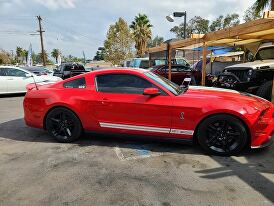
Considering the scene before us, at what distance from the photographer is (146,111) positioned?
4301mm

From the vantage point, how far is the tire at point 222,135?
13.1 feet

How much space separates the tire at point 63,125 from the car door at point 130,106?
1.62 ft

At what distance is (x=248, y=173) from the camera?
11.6 ft

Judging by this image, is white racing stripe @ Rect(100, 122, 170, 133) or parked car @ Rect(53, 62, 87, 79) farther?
parked car @ Rect(53, 62, 87, 79)

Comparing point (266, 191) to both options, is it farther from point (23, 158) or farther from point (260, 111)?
point (23, 158)

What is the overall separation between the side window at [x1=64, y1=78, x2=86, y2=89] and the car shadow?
0.93 metres

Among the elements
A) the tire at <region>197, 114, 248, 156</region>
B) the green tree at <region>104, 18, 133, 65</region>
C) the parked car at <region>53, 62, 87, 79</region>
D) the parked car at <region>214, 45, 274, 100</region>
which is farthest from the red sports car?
the green tree at <region>104, 18, 133, 65</region>

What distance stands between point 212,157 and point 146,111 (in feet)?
4.26

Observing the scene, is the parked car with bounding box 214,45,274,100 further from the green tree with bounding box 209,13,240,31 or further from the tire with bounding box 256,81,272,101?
the green tree with bounding box 209,13,240,31

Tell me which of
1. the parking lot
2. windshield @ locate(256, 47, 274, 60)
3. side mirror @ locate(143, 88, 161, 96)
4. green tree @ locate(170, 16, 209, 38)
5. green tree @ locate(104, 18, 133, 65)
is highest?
green tree @ locate(170, 16, 209, 38)

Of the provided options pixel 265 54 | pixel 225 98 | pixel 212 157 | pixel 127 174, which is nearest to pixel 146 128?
pixel 127 174

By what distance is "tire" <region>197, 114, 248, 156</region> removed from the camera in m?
3.98

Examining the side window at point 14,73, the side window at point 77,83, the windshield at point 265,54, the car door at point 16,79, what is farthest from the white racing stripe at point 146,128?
the side window at point 14,73

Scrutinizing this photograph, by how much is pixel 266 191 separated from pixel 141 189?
1.50 m
